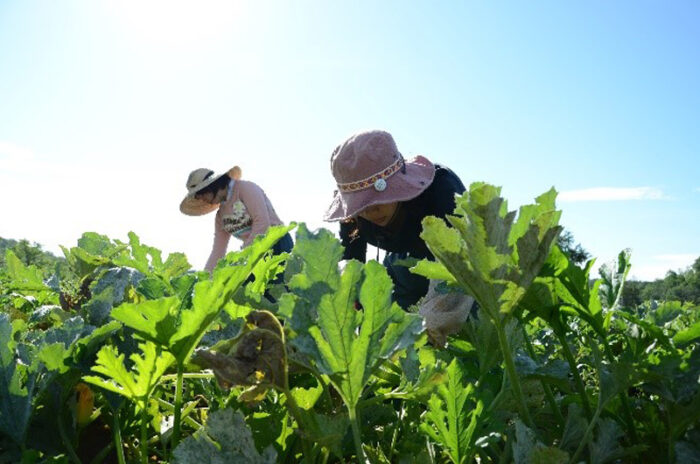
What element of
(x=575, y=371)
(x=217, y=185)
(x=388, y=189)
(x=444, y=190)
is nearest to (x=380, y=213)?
(x=388, y=189)

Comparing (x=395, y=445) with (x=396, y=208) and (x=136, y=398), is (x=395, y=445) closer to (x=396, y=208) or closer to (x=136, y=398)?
(x=136, y=398)

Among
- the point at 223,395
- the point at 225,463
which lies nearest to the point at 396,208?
the point at 223,395

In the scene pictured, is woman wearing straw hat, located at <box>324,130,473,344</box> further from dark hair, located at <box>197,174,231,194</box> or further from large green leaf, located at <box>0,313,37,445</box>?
dark hair, located at <box>197,174,231,194</box>

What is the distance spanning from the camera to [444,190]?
3158mm

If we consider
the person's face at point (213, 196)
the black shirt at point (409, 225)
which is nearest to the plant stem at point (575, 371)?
the black shirt at point (409, 225)

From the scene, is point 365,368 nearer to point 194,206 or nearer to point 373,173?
point 373,173

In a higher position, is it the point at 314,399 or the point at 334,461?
the point at 314,399

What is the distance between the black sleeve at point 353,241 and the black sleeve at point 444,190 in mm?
699

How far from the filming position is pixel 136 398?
2.31 feet

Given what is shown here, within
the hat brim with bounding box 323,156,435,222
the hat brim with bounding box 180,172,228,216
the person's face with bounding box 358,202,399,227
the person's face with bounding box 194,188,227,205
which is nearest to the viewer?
the hat brim with bounding box 323,156,435,222

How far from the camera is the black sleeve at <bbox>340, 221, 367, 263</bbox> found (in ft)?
12.5

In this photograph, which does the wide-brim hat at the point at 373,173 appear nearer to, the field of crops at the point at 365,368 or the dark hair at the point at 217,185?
the field of crops at the point at 365,368

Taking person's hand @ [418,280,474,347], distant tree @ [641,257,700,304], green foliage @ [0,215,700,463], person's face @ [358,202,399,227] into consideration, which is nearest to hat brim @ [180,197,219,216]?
person's face @ [358,202,399,227]

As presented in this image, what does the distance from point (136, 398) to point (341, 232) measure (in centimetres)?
325
